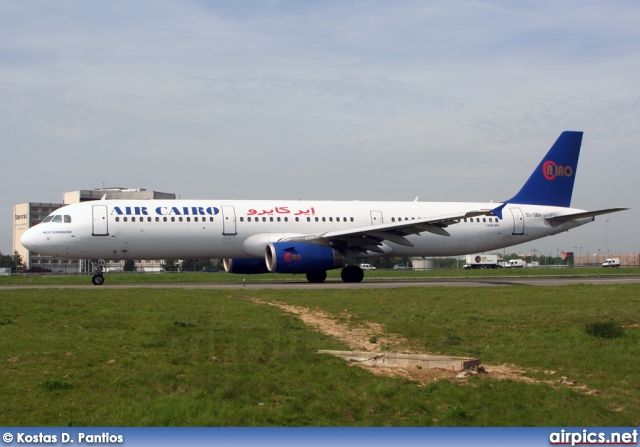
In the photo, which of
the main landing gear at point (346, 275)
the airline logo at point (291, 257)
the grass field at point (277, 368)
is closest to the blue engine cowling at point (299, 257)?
the airline logo at point (291, 257)

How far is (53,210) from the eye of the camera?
103250 mm

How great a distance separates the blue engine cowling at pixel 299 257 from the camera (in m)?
31.0

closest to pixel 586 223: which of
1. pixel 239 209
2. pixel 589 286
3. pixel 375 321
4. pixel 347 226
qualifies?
pixel 589 286

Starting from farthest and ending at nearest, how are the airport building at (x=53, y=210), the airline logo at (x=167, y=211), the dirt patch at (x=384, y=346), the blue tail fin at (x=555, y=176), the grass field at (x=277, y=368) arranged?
1. the airport building at (x=53, y=210)
2. the blue tail fin at (x=555, y=176)
3. the airline logo at (x=167, y=211)
4. the dirt patch at (x=384, y=346)
5. the grass field at (x=277, y=368)

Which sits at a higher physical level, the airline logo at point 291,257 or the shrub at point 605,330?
the airline logo at point 291,257

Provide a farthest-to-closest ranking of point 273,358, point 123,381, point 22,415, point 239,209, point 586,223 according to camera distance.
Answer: point 586,223, point 239,209, point 273,358, point 123,381, point 22,415

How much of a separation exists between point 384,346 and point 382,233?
18.4m

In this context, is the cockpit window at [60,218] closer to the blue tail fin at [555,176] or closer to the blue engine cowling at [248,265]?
the blue engine cowling at [248,265]

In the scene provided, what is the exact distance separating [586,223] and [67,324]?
2996 centimetres

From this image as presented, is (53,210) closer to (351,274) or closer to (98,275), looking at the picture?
(98,275)

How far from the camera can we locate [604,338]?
604 inches

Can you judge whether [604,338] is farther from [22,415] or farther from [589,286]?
[589,286]

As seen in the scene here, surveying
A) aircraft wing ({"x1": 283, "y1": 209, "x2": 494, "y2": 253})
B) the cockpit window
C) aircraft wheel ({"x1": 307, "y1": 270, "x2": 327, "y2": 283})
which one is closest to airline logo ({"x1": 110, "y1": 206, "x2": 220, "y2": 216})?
the cockpit window

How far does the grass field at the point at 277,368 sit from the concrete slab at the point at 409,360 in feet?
1.57
